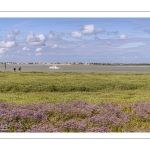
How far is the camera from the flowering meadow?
749 cm

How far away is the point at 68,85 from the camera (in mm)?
17750

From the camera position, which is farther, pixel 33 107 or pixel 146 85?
pixel 146 85

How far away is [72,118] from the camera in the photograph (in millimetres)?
8219

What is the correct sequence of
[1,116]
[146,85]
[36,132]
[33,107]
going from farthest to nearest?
[146,85], [33,107], [1,116], [36,132]

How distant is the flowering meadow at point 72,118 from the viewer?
7.49 m
